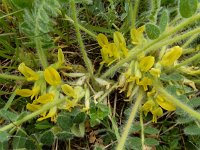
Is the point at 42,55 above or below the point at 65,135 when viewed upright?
above

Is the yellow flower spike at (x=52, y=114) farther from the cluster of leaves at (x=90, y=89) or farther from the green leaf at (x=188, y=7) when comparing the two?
the green leaf at (x=188, y=7)

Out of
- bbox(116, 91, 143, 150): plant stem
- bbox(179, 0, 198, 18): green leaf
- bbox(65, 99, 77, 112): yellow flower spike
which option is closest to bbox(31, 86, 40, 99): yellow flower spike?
bbox(65, 99, 77, 112): yellow flower spike

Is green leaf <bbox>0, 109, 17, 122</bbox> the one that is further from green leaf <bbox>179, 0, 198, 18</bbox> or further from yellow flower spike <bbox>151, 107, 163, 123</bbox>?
green leaf <bbox>179, 0, 198, 18</bbox>

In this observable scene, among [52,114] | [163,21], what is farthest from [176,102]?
[52,114]

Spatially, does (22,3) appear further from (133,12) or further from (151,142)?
(151,142)

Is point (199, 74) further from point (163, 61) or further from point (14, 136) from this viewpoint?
point (14, 136)

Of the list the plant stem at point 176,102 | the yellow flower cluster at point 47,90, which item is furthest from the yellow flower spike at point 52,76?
Result: the plant stem at point 176,102
